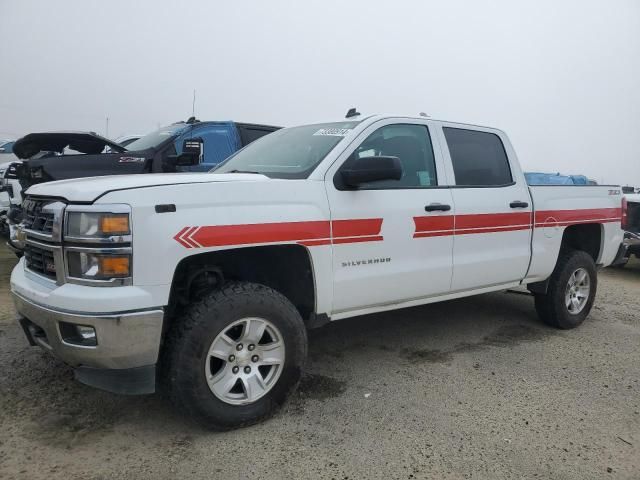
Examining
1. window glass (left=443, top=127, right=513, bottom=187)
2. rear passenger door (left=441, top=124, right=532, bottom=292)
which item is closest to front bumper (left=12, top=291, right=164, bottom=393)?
rear passenger door (left=441, top=124, right=532, bottom=292)

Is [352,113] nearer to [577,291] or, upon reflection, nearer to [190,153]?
[190,153]

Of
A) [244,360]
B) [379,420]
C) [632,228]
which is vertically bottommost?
[379,420]

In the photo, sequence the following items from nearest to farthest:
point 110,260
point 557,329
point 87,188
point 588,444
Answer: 1. point 110,260
2. point 87,188
3. point 588,444
4. point 557,329

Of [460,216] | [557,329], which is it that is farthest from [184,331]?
[557,329]

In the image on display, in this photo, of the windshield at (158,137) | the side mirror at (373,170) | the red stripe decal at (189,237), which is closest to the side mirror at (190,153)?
the windshield at (158,137)

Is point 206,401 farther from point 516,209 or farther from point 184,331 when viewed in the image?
point 516,209

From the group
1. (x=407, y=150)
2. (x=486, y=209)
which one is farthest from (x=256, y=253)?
(x=486, y=209)

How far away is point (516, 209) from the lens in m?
4.54

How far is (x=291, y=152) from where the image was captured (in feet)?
12.7

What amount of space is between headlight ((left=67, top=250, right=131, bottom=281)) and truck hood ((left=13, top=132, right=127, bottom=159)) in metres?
4.09

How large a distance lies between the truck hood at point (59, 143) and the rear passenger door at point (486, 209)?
13.7 feet

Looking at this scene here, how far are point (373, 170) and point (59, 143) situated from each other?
15.2ft

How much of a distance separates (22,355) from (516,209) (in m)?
4.08

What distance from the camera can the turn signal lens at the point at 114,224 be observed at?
2.60 metres
